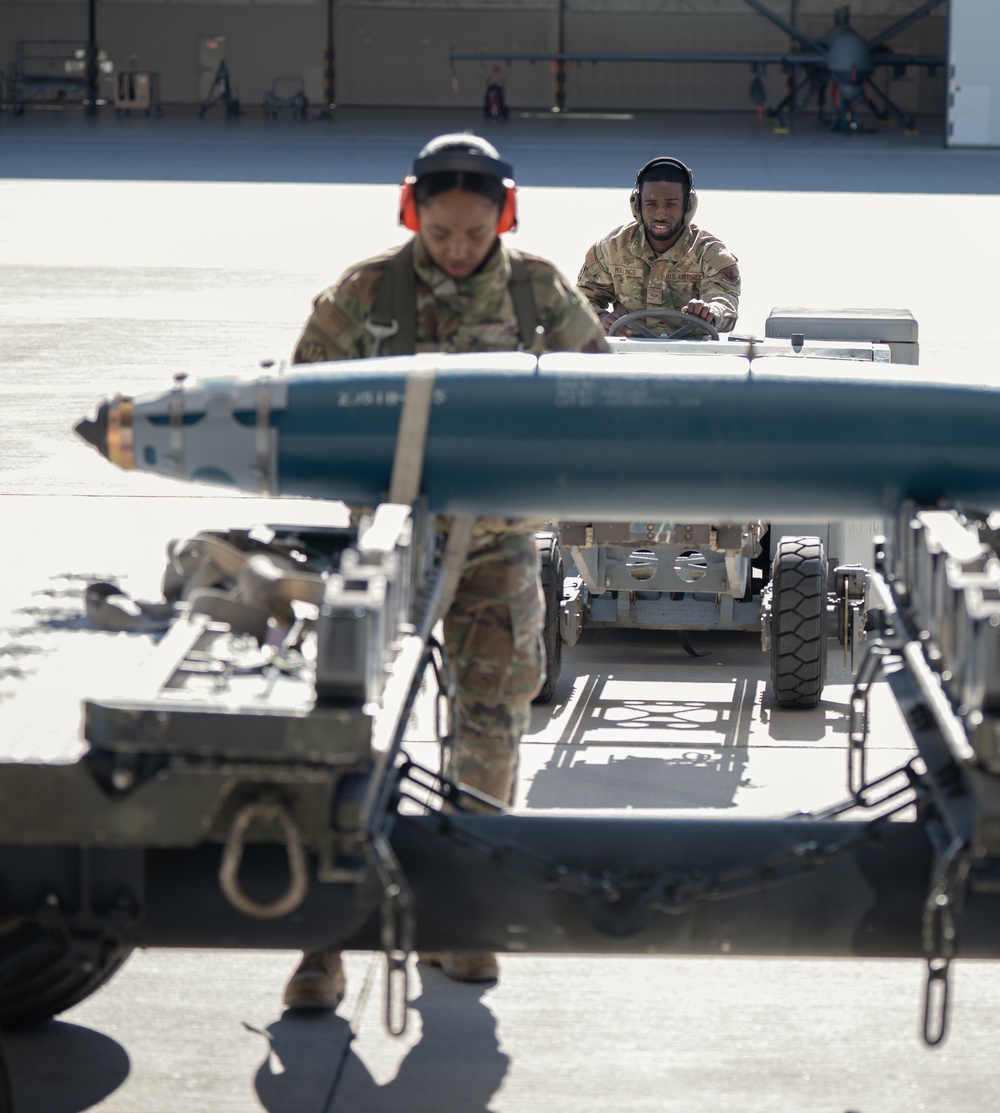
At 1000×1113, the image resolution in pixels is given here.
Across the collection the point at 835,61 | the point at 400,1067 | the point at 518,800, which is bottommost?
the point at 400,1067

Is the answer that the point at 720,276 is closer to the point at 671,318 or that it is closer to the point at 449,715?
the point at 671,318

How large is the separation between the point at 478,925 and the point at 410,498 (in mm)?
1051

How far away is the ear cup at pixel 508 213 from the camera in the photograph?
13.7 ft

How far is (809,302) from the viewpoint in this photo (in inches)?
615

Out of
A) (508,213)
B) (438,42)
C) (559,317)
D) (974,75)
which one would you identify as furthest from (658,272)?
(438,42)

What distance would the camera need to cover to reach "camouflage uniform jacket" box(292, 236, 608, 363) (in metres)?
4.29

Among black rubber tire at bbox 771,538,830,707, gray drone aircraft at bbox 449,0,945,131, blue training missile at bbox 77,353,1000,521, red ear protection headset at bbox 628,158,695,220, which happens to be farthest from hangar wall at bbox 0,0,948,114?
blue training missile at bbox 77,353,1000,521

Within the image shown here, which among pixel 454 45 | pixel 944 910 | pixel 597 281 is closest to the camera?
pixel 944 910

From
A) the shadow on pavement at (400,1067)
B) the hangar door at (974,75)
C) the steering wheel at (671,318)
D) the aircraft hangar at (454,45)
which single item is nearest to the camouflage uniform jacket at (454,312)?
the shadow on pavement at (400,1067)

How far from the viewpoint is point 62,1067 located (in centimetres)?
405

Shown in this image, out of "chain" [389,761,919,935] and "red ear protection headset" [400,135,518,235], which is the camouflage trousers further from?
"chain" [389,761,919,935]

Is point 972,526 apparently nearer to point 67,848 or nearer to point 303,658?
point 303,658

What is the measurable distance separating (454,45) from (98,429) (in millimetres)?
43096

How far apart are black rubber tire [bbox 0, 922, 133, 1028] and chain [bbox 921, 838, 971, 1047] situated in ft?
5.06
